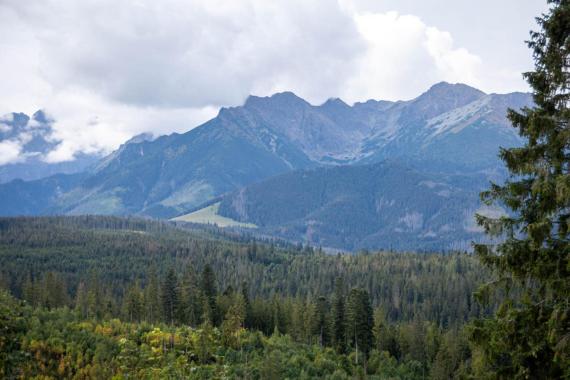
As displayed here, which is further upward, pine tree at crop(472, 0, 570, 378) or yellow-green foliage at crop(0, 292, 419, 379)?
pine tree at crop(472, 0, 570, 378)

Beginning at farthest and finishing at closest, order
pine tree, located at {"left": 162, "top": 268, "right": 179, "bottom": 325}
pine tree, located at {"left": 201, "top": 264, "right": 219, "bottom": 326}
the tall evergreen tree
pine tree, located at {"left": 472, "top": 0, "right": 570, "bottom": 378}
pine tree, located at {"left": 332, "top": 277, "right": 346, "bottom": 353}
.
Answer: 1. pine tree, located at {"left": 162, "top": 268, "right": 179, "bottom": 325}
2. pine tree, located at {"left": 201, "top": 264, "right": 219, "bottom": 326}
3. pine tree, located at {"left": 332, "top": 277, "right": 346, "bottom": 353}
4. the tall evergreen tree
5. pine tree, located at {"left": 472, "top": 0, "right": 570, "bottom": 378}

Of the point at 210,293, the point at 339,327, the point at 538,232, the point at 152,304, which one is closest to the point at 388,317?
the point at 339,327

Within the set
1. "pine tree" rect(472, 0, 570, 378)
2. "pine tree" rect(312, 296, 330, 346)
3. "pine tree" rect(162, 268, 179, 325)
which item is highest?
"pine tree" rect(472, 0, 570, 378)

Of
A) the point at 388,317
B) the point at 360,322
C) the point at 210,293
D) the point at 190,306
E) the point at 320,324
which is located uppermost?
the point at 210,293

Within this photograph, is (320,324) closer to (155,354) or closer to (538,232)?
(155,354)

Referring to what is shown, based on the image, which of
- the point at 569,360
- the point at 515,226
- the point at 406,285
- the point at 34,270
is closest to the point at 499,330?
the point at 569,360

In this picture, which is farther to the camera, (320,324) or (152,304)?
(152,304)

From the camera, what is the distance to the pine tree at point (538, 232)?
1678 centimetres

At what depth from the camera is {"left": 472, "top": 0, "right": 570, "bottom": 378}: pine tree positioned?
16781 millimetres

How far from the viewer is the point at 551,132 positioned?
17.6 m

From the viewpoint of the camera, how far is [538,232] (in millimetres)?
16641

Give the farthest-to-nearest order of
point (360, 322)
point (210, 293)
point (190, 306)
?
point (190, 306) → point (210, 293) → point (360, 322)

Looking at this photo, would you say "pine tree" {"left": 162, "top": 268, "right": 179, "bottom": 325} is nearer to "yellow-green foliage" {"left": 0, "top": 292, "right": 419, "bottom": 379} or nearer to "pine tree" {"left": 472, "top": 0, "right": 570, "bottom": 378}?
"yellow-green foliage" {"left": 0, "top": 292, "right": 419, "bottom": 379}

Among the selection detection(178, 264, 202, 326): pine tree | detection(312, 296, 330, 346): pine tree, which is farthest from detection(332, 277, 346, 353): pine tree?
detection(178, 264, 202, 326): pine tree
